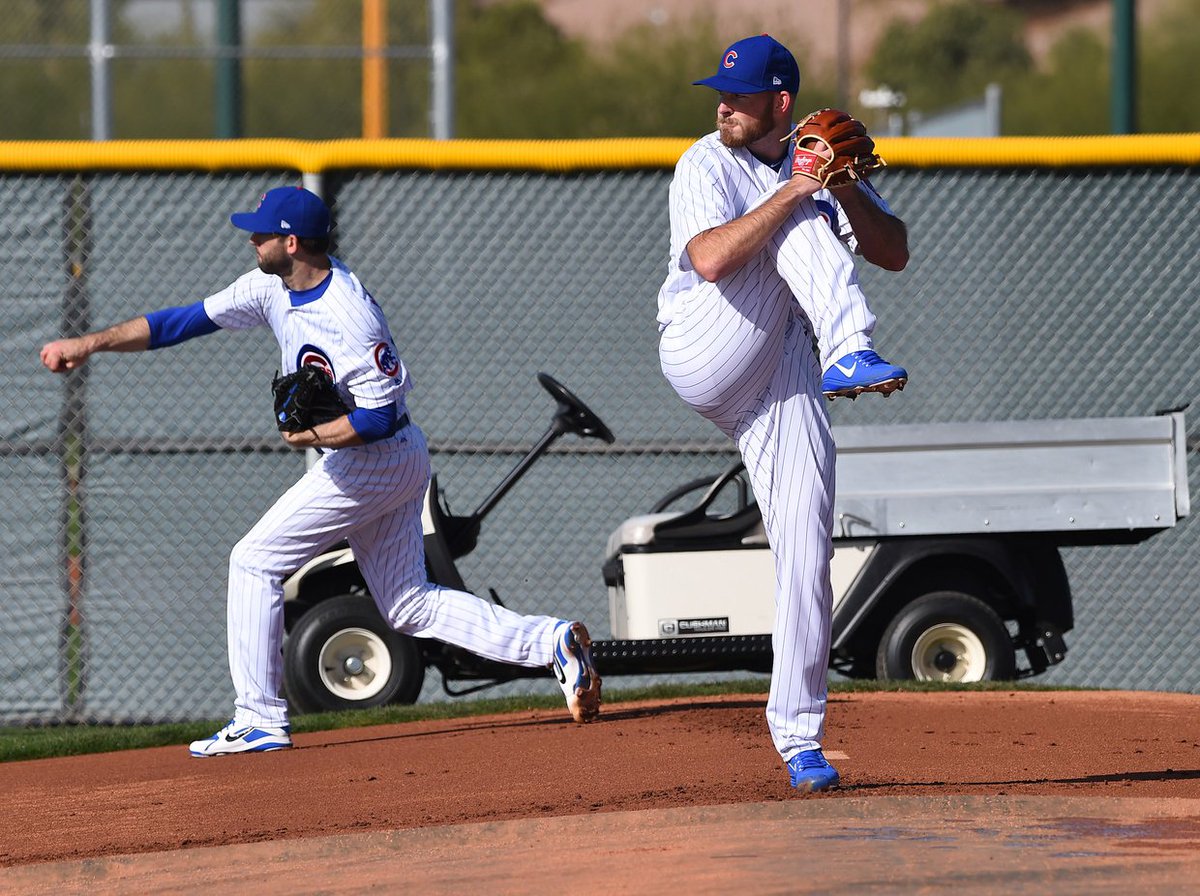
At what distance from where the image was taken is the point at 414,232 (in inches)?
286

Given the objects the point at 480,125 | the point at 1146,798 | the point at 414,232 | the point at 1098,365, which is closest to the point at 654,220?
the point at 414,232

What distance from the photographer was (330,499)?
544 cm

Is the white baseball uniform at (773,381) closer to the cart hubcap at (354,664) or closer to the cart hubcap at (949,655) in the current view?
the cart hubcap at (949,655)

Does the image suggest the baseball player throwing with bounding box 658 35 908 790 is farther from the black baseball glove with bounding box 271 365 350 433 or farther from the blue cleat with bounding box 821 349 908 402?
the black baseball glove with bounding box 271 365 350 433

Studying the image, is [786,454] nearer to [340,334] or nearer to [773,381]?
[773,381]

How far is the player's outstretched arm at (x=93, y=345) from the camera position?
17.7ft

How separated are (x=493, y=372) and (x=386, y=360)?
73.6 inches

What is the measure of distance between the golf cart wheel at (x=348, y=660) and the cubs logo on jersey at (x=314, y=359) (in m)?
1.29

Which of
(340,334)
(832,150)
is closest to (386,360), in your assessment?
(340,334)

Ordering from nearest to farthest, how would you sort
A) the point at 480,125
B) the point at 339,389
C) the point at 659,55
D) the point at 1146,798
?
the point at 1146,798 < the point at 339,389 < the point at 480,125 < the point at 659,55

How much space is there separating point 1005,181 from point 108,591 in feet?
13.6

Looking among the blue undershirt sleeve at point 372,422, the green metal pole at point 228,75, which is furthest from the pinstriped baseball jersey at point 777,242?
the green metal pole at point 228,75

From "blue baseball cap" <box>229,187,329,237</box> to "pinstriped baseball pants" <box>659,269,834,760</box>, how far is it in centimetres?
169

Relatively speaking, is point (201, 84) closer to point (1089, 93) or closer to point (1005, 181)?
point (1005, 181)
